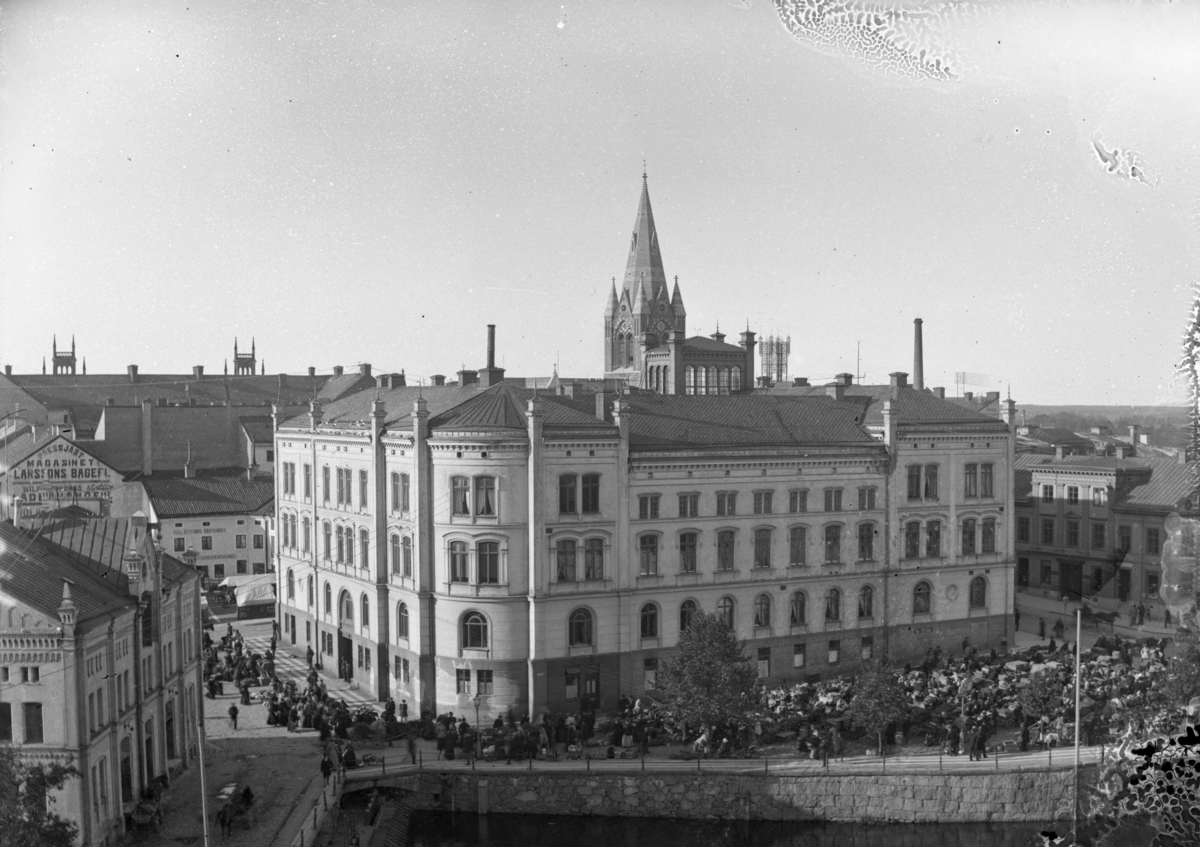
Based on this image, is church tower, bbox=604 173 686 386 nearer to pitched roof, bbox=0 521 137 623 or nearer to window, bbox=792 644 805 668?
window, bbox=792 644 805 668

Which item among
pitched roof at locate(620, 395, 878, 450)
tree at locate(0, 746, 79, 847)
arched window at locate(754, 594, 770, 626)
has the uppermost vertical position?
pitched roof at locate(620, 395, 878, 450)

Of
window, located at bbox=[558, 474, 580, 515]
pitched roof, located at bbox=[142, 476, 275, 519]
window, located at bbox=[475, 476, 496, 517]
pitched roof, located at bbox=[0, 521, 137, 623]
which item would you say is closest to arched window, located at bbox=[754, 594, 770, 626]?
window, located at bbox=[558, 474, 580, 515]

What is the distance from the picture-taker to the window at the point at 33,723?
23.0 meters


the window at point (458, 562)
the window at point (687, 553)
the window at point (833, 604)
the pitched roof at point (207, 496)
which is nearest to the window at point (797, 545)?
the window at point (833, 604)

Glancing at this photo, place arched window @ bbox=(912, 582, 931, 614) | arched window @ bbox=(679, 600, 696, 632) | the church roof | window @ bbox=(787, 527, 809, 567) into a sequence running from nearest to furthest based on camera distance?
arched window @ bbox=(679, 600, 696, 632)
window @ bbox=(787, 527, 809, 567)
arched window @ bbox=(912, 582, 931, 614)
the church roof

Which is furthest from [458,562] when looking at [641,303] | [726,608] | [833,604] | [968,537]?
[641,303]

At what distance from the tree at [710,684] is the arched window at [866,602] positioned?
1038 cm

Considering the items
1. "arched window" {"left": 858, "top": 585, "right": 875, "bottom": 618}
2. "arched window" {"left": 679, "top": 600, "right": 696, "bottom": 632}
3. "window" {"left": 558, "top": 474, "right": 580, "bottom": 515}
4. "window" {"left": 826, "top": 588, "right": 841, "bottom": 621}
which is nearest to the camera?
"window" {"left": 558, "top": 474, "right": 580, "bottom": 515}

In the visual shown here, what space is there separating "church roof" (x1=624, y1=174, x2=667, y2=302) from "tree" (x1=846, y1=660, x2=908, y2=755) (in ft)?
163

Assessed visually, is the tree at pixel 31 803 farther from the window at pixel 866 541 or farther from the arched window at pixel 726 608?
the window at pixel 866 541

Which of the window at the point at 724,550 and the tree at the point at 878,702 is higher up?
the window at the point at 724,550

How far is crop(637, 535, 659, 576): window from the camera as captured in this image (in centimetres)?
3947

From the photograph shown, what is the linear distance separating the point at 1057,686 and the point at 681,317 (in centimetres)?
5134

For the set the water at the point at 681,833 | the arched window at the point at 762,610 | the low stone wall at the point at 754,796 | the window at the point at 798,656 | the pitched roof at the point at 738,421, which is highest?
the pitched roof at the point at 738,421
